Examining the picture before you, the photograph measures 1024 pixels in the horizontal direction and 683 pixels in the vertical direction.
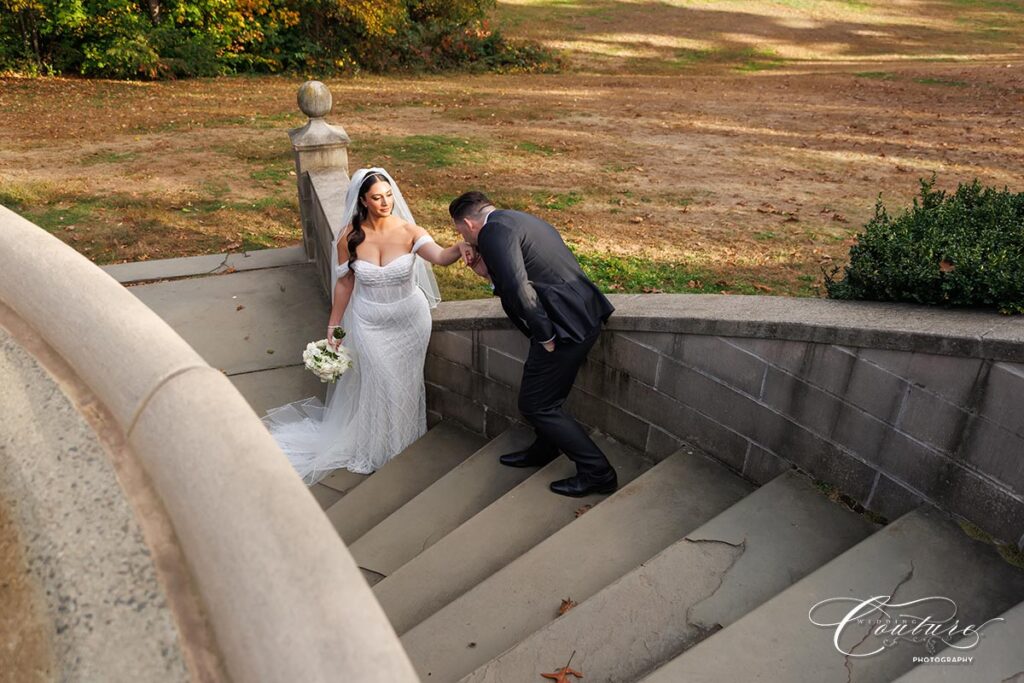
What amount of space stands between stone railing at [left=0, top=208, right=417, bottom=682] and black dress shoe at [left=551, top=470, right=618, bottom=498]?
3.08 m

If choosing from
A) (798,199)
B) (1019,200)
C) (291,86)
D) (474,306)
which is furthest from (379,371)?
(291,86)

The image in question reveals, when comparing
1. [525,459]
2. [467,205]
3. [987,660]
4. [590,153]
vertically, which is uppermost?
[467,205]

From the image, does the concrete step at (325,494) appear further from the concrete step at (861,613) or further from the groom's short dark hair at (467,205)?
the concrete step at (861,613)

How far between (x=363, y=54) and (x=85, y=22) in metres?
6.70

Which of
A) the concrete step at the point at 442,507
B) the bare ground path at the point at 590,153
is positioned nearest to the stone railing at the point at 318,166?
the bare ground path at the point at 590,153

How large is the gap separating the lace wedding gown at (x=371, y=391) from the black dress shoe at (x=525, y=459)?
1165 millimetres

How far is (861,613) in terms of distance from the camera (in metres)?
3.56

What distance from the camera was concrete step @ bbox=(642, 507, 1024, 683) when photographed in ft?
11.1

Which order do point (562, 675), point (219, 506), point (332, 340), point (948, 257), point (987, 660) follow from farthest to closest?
point (332, 340) < point (948, 257) < point (562, 675) < point (987, 660) < point (219, 506)

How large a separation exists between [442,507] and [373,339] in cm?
154

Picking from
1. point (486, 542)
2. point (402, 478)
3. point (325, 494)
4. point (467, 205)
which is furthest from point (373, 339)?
point (486, 542)

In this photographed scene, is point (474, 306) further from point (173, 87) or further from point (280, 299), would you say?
point (173, 87)

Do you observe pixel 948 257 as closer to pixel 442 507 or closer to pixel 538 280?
pixel 538 280

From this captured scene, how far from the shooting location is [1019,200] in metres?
5.21
